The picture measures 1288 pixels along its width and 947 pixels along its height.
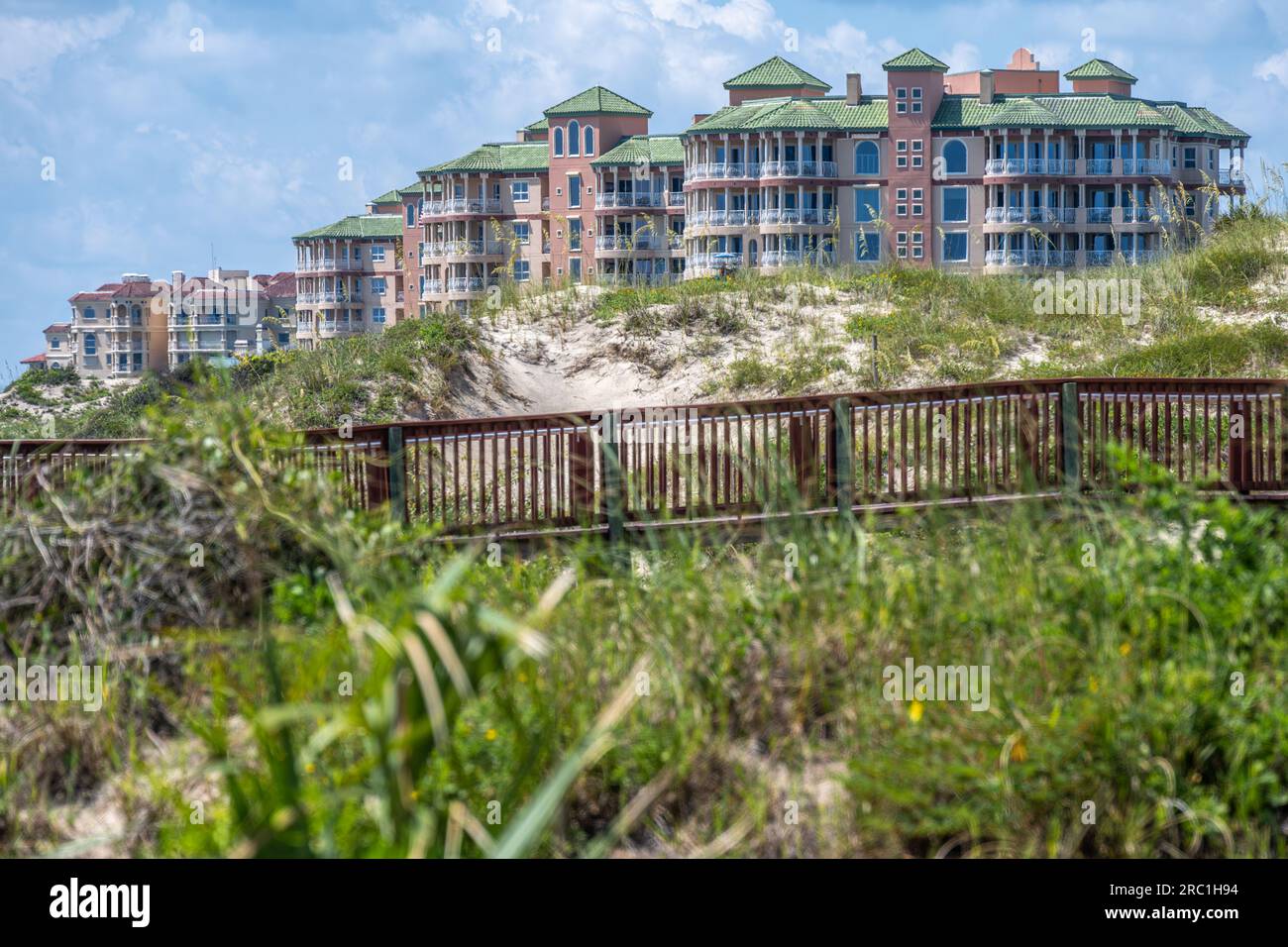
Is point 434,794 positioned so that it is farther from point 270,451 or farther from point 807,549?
point 270,451

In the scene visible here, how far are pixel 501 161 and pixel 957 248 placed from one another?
32.1 m

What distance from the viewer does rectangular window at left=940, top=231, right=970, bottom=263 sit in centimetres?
7331

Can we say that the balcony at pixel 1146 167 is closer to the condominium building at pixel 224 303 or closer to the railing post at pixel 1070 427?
the railing post at pixel 1070 427

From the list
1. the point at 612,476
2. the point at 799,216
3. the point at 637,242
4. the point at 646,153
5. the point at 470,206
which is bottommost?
the point at 612,476

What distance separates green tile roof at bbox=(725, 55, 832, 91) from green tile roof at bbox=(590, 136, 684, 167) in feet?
16.8

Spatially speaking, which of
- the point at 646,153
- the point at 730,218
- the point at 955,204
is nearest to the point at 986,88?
the point at 955,204

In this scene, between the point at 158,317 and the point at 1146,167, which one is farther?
the point at 158,317

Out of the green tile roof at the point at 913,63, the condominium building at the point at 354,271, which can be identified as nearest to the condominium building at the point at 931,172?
the green tile roof at the point at 913,63

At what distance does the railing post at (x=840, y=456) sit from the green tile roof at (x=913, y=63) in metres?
61.1

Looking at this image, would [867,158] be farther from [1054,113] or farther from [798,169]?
[1054,113]

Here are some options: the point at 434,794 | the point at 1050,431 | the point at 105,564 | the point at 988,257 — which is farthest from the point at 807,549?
the point at 988,257

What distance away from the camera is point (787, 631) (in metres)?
7.63

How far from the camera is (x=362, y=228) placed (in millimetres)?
→ 111500
